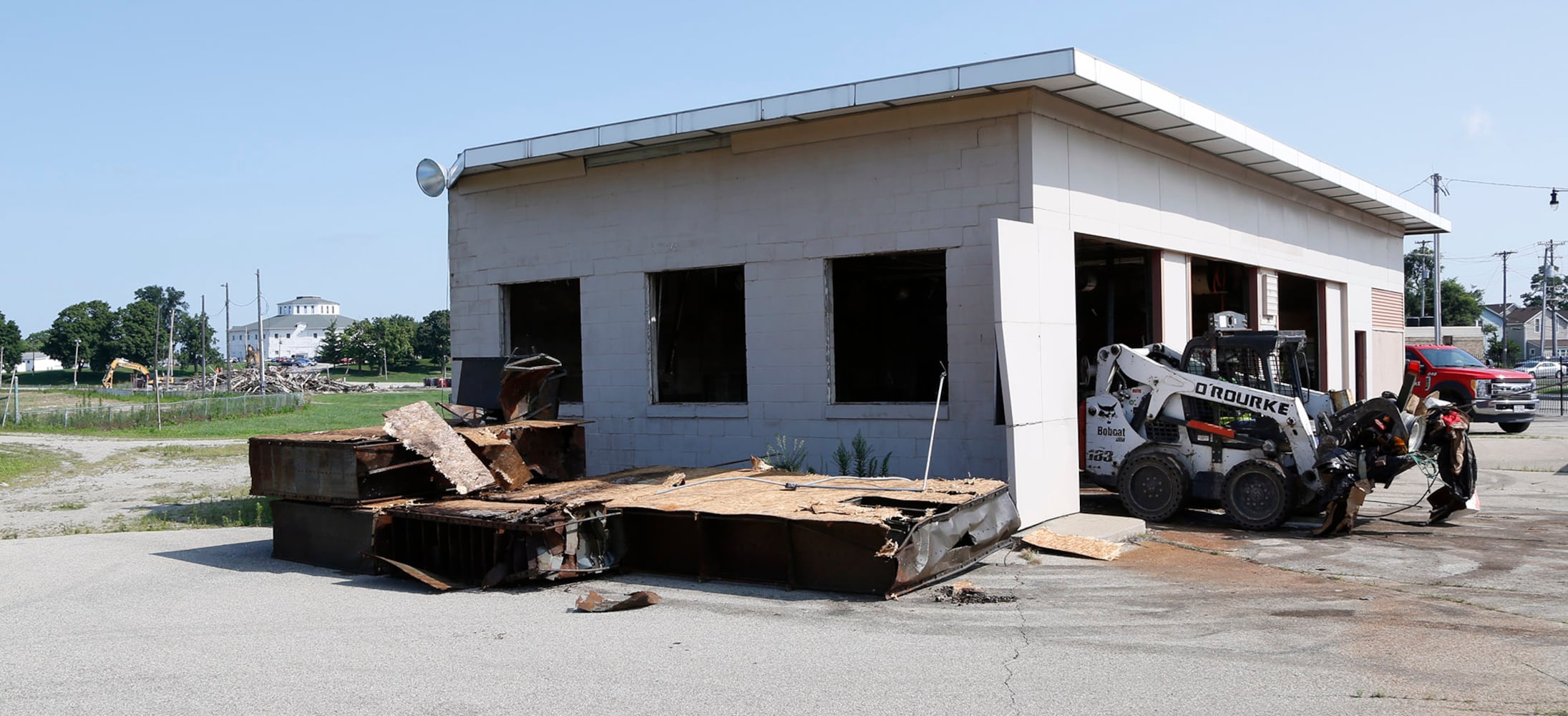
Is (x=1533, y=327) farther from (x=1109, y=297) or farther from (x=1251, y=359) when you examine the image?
(x=1251, y=359)

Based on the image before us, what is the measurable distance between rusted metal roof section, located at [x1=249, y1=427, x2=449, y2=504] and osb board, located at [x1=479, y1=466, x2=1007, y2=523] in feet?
2.72

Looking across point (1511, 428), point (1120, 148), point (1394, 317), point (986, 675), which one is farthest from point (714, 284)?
point (1511, 428)

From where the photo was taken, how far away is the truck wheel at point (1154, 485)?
1244 centimetres

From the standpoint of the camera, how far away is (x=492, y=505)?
10.1m

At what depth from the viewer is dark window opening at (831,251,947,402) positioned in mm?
14555

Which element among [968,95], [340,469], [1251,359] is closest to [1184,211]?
[1251,359]

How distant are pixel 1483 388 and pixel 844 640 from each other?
23.4 m

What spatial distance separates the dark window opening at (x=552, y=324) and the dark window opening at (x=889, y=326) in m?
4.31

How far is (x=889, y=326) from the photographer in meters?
20.6

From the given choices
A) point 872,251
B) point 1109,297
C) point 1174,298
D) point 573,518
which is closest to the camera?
point 573,518

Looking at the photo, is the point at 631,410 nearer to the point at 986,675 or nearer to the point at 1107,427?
the point at 1107,427

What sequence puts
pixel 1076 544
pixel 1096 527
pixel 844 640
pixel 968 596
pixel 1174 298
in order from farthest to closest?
pixel 1174 298
pixel 1096 527
pixel 1076 544
pixel 968 596
pixel 844 640

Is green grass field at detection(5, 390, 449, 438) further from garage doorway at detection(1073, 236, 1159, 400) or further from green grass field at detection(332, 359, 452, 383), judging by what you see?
green grass field at detection(332, 359, 452, 383)

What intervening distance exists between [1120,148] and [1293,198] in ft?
23.8
